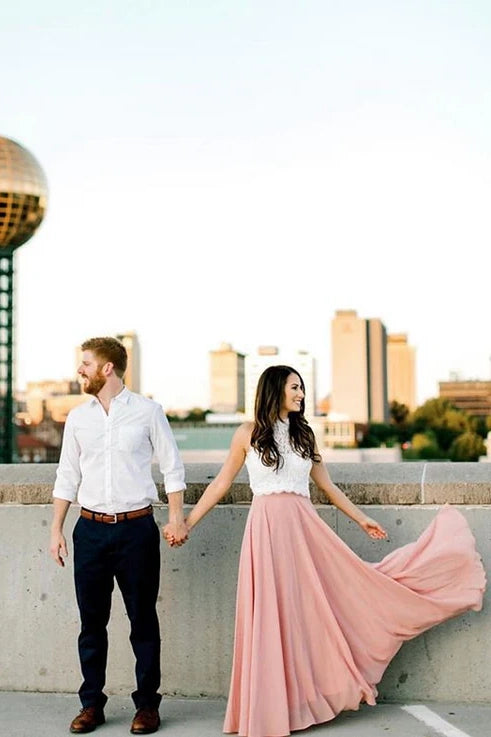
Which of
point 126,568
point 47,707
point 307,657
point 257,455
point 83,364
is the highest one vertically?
point 83,364

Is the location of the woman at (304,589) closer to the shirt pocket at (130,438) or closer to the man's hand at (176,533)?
the man's hand at (176,533)

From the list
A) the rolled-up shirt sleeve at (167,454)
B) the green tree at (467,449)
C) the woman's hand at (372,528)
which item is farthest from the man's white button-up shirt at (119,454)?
the green tree at (467,449)

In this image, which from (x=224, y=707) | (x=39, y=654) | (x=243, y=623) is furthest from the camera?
(x=39, y=654)

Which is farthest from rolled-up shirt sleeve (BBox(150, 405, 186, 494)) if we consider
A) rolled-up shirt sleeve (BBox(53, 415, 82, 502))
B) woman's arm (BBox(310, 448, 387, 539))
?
woman's arm (BBox(310, 448, 387, 539))

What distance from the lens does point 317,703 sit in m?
5.62

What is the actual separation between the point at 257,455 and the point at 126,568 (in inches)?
34.1

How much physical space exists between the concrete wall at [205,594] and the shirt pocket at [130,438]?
0.86 metres

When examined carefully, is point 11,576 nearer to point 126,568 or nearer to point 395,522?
point 126,568

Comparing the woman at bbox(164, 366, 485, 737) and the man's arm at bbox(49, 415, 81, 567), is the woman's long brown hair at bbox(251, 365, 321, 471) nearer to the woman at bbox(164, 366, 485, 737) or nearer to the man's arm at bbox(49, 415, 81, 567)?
the woman at bbox(164, 366, 485, 737)

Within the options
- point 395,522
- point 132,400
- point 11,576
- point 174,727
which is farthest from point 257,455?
point 11,576

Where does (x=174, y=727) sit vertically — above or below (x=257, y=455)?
below

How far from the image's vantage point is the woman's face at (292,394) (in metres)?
5.67

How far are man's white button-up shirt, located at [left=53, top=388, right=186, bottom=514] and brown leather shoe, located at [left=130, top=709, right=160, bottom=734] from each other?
3.48 ft

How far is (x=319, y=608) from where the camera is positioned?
570 cm
